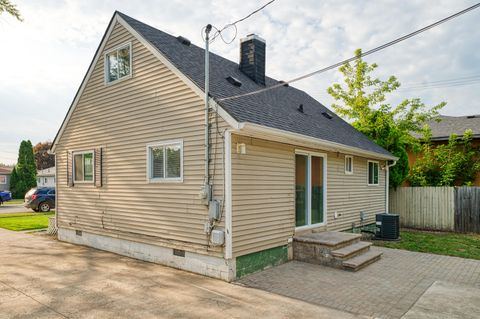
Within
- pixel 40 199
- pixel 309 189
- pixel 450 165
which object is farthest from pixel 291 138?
pixel 40 199

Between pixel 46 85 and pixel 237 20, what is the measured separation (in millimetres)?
7430

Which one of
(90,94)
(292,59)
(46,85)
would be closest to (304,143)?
(292,59)

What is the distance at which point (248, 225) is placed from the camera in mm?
6551

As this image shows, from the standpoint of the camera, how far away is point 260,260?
684 cm

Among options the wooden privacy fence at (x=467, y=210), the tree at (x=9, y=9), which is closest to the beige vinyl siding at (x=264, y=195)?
the wooden privacy fence at (x=467, y=210)

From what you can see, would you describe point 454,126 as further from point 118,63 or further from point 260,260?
point 118,63

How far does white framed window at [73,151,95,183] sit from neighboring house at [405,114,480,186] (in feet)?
51.4

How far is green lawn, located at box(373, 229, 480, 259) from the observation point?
8914 mm

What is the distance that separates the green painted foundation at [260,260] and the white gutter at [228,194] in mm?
411

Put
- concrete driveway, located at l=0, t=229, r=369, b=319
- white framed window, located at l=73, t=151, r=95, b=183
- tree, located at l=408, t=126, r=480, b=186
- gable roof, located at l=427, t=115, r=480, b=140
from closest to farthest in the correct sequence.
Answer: concrete driveway, located at l=0, t=229, r=369, b=319
white framed window, located at l=73, t=151, r=95, b=183
tree, located at l=408, t=126, r=480, b=186
gable roof, located at l=427, t=115, r=480, b=140

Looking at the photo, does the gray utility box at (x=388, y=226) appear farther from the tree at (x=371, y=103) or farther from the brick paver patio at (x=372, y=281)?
the tree at (x=371, y=103)

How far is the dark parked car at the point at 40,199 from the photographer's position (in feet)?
63.4

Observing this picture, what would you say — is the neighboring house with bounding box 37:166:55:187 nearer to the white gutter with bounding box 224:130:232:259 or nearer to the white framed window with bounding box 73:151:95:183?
the white framed window with bounding box 73:151:95:183

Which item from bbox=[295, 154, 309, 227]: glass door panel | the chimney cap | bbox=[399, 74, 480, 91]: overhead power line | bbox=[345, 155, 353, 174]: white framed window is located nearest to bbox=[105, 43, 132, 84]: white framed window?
the chimney cap
